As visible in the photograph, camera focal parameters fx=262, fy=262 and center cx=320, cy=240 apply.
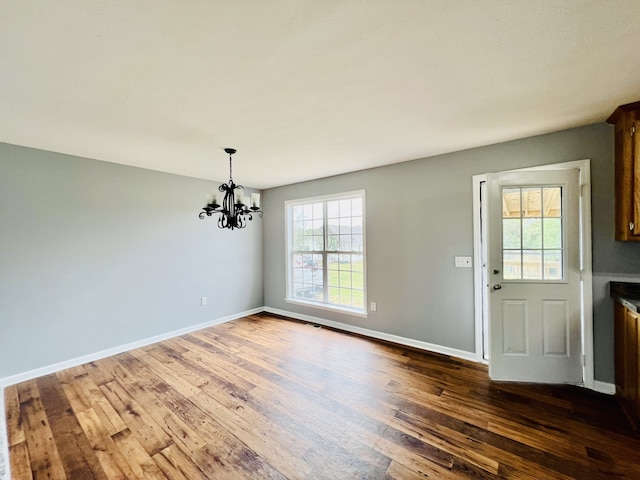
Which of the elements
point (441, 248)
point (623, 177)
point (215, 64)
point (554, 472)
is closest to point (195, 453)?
point (554, 472)

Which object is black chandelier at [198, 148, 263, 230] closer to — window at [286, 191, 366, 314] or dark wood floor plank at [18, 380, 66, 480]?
window at [286, 191, 366, 314]

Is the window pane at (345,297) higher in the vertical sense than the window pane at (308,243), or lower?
lower

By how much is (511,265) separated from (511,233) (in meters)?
0.31

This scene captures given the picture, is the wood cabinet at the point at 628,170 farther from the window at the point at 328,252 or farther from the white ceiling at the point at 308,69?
the window at the point at 328,252

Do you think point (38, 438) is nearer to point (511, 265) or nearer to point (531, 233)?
Result: point (511, 265)

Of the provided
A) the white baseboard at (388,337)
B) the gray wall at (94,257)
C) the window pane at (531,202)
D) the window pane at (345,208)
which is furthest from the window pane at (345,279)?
the window pane at (531,202)

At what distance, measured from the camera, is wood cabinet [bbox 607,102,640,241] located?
Result: 1985 millimetres

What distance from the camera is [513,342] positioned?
2549mm

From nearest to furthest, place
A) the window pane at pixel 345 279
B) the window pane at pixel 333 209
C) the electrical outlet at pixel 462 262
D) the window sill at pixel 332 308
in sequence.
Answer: the electrical outlet at pixel 462 262 → the window sill at pixel 332 308 → the window pane at pixel 345 279 → the window pane at pixel 333 209

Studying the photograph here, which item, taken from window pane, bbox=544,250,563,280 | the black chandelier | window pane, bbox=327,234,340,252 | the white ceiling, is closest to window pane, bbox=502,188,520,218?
window pane, bbox=544,250,563,280

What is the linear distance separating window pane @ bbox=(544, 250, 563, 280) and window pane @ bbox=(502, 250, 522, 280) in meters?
0.21

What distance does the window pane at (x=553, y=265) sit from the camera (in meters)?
2.44

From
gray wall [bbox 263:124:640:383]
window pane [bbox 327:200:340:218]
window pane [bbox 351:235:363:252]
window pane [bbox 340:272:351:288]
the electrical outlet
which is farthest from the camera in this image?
window pane [bbox 327:200:340:218]

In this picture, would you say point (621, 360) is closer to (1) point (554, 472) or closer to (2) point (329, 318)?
(1) point (554, 472)
